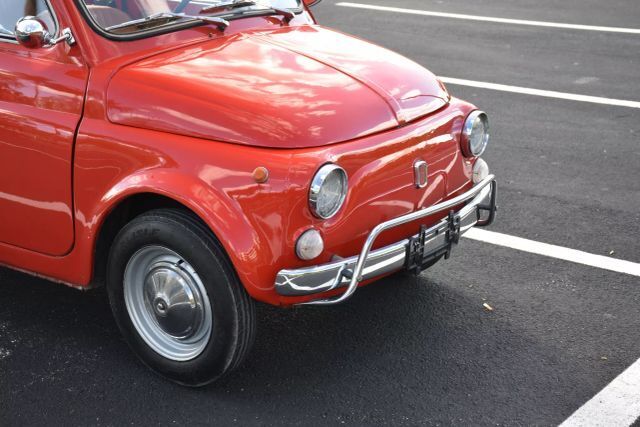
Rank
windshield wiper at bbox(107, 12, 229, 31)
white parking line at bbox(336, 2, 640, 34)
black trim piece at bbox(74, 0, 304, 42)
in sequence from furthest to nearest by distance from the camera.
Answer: white parking line at bbox(336, 2, 640, 34), windshield wiper at bbox(107, 12, 229, 31), black trim piece at bbox(74, 0, 304, 42)

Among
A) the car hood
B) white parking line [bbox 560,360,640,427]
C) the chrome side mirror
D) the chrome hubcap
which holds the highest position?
the chrome side mirror

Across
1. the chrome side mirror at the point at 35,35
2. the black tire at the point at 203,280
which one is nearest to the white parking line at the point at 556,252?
the black tire at the point at 203,280

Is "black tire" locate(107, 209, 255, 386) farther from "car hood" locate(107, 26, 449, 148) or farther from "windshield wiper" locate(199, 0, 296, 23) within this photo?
"windshield wiper" locate(199, 0, 296, 23)

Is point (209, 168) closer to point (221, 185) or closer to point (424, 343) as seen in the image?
point (221, 185)

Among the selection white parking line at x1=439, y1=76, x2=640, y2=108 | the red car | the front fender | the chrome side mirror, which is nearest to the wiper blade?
the red car

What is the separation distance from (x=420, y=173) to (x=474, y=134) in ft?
1.73

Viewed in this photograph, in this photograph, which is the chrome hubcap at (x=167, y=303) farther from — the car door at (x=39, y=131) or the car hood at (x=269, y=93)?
the car hood at (x=269, y=93)

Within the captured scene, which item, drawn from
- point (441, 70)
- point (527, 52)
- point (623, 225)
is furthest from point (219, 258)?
point (527, 52)

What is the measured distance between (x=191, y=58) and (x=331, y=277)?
1204mm

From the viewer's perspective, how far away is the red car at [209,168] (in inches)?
145

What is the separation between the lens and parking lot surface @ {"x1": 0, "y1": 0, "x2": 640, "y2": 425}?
400 cm

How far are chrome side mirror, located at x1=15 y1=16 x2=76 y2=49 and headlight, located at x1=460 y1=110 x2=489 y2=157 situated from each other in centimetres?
180

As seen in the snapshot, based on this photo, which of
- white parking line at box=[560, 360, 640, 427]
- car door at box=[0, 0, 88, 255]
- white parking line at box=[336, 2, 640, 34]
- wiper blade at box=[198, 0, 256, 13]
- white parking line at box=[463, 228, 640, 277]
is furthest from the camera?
white parking line at box=[336, 2, 640, 34]

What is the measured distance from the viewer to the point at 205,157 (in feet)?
12.3
